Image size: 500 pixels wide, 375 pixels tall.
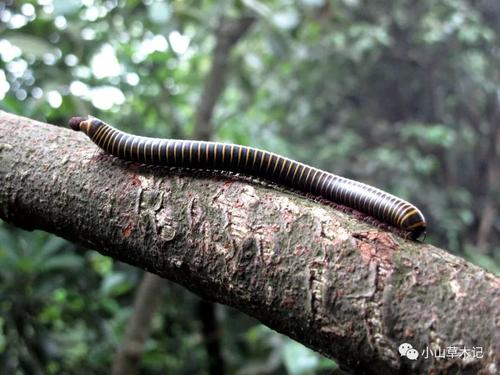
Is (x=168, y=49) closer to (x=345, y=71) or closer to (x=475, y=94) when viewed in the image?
(x=345, y=71)

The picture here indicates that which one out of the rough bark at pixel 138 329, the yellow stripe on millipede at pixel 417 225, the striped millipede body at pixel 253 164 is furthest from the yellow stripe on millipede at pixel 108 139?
the rough bark at pixel 138 329

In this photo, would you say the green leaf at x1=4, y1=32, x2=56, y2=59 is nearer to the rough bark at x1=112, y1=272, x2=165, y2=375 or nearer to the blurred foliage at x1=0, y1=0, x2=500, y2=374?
the blurred foliage at x1=0, y1=0, x2=500, y2=374

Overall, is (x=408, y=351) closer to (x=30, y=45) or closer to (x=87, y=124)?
(x=87, y=124)

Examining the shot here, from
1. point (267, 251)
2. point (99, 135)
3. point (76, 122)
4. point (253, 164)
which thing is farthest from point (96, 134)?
point (267, 251)

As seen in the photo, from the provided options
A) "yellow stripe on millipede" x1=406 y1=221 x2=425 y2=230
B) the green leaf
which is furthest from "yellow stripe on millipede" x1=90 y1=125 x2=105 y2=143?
the green leaf

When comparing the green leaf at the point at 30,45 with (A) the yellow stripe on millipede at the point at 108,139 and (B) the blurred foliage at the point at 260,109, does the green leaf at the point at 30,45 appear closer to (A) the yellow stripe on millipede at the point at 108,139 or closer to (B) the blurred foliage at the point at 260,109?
(B) the blurred foliage at the point at 260,109

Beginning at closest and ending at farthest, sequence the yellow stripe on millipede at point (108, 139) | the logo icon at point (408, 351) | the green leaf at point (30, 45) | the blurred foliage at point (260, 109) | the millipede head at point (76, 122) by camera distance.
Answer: the logo icon at point (408, 351)
the yellow stripe on millipede at point (108, 139)
the millipede head at point (76, 122)
the green leaf at point (30, 45)
the blurred foliage at point (260, 109)

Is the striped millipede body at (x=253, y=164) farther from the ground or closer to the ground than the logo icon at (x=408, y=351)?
farther from the ground
